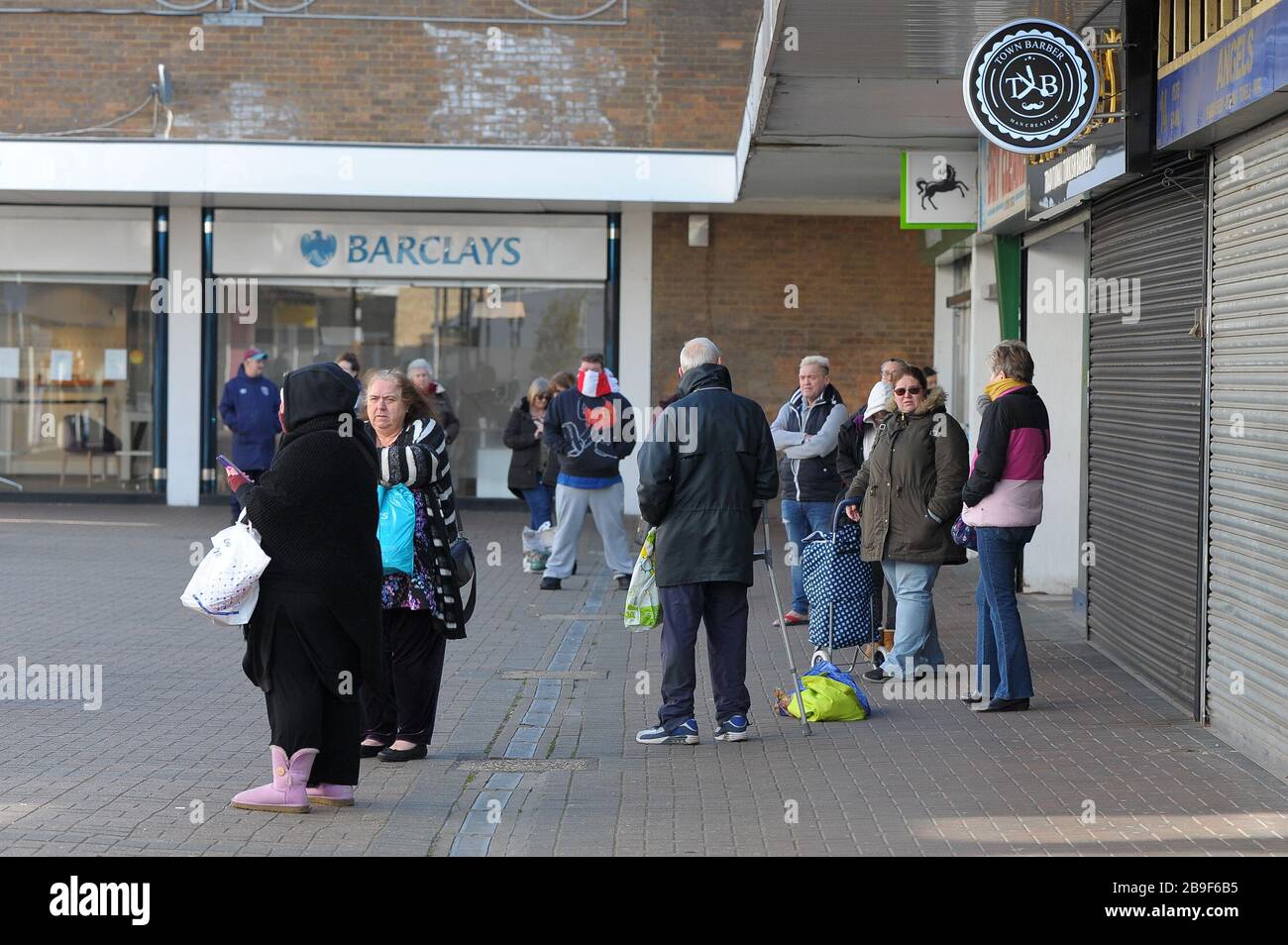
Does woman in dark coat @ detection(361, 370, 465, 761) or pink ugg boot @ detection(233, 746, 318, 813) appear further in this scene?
woman in dark coat @ detection(361, 370, 465, 761)

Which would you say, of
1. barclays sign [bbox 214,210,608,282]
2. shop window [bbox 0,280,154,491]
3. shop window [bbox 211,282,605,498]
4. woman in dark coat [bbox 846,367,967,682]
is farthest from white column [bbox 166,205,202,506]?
woman in dark coat [bbox 846,367,967,682]

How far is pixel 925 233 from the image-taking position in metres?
17.2

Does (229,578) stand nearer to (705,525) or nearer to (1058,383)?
(705,525)

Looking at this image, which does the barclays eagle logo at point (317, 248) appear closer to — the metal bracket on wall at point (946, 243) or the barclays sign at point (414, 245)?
the barclays sign at point (414, 245)

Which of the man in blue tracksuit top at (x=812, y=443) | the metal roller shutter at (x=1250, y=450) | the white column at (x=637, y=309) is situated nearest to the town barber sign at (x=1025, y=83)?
the metal roller shutter at (x=1250, y=450)

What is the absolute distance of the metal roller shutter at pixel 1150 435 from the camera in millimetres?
8336

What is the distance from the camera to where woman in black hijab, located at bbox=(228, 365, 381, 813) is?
6.03 metres

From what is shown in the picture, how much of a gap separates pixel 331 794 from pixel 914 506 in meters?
4.07

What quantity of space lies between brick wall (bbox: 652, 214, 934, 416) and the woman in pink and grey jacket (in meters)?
11.8

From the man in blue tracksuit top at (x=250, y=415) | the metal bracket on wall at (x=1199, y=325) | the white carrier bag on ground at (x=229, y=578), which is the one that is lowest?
the white carrier bag on ground at (x=229, y=578)

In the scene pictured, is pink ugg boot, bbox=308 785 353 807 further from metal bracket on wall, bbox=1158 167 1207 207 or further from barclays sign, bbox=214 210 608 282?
barclays sign, bbox=214 210 608 282

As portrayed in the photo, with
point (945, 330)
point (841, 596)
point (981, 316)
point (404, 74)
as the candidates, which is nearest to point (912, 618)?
point (841, 596)

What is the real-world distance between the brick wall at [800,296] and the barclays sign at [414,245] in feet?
3.88

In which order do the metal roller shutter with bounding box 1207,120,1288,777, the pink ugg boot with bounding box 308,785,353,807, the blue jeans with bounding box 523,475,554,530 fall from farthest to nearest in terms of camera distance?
1. the blue jeans with bounding box 523,475,554,530
2. the metal roller shutter with bounding box 1207,120,1288,777
3. the pink ugg boot with bounding box 308,785,353,807
